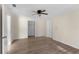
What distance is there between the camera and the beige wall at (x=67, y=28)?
3.14 metres

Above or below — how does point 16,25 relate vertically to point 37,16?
below

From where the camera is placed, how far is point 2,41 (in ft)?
8.77

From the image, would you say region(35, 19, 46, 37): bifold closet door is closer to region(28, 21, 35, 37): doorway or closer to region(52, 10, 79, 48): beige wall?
region(28, 21, 35, 37): doorway

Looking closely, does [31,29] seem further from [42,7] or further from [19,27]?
[42,7]

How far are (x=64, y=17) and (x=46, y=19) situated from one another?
0.53 metres

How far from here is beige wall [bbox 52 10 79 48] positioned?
124 inches

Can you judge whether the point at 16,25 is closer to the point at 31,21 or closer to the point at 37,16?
the point at 31,21

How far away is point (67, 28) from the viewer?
321 centimetres

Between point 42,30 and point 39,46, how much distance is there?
1.55ft

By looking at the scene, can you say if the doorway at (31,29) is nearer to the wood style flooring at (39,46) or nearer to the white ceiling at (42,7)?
the wood style flooring at (39,46)

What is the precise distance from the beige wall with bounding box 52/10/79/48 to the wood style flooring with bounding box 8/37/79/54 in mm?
169

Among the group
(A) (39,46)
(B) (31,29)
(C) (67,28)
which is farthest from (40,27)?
(C) (67,28)
